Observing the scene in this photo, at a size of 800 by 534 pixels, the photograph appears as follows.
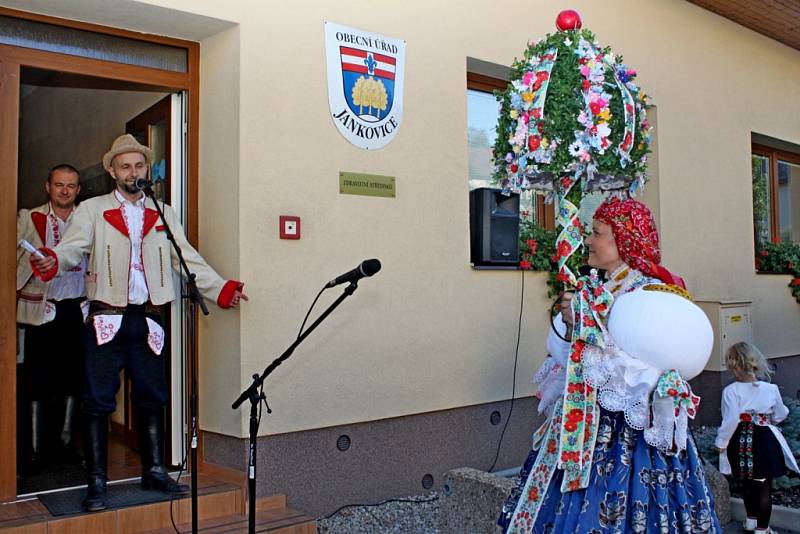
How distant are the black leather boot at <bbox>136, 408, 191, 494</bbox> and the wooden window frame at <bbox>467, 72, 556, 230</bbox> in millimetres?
3481

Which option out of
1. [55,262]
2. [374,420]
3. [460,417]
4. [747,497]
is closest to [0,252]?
[55,262]

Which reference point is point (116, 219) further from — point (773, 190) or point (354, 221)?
point (773, 190)

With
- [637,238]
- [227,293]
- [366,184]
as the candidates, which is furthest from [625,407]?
[366,184]

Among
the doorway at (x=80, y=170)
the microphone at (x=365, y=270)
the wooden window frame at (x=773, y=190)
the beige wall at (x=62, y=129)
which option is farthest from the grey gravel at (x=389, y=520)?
the wooden window frame at (x=773, y=190)

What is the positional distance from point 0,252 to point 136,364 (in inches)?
36.3

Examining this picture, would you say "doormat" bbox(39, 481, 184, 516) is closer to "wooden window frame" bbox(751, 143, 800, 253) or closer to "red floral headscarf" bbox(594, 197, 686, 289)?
"red floral headscarf" bbox(594, 197, 686, 289)

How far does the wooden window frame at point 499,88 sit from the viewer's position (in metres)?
6.34

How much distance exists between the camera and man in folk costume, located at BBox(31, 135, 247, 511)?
4.22 m

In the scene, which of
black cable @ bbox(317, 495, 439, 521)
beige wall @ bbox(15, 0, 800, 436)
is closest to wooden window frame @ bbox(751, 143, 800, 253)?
beige wall @ bbox(15, 0, 800, 436)

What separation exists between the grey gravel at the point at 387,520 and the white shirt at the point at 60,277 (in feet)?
7.00

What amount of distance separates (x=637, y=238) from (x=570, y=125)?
0.57 metres

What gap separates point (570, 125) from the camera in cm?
350

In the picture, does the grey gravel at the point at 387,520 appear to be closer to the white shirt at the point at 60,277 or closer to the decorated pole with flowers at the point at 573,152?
the decorated pole with flowers at the point at 573,152

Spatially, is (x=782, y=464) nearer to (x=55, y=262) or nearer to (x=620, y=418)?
(x=620, y=418)
